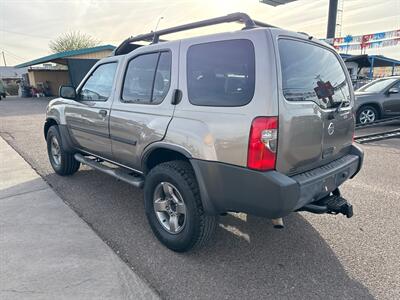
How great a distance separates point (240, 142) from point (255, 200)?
0.45 m

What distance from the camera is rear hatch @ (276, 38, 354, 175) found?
2.30 meters

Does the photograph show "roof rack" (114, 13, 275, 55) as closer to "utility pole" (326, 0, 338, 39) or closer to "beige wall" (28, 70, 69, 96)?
"utility pole" (326, 0, 338, 39)

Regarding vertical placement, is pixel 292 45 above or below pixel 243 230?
above

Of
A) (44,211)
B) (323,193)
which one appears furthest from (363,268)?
(44,211)

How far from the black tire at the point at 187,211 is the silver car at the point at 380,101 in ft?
28.1

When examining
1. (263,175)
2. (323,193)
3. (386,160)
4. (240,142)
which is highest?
(240,142)

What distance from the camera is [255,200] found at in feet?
7.55

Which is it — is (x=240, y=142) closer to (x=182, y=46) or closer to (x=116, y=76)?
(x=182, y=46)

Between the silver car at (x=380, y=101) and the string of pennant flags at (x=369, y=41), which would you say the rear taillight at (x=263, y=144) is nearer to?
the silver car at (x=380, y=101)

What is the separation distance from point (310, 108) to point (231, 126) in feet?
2.28

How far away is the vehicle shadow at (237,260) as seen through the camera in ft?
7.85

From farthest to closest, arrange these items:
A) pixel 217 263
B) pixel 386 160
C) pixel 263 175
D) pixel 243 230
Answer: pixel 386 160, pixel 243 230, pixel 217 263, pixel 263 175

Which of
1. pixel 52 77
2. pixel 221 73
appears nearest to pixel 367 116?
pixel 221 73

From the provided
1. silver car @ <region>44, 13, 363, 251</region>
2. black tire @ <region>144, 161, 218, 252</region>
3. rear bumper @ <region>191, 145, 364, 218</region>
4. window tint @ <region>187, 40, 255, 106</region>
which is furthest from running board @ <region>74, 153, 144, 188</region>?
window tint @ <region>187, 40, 255, 106</region>
